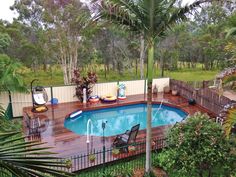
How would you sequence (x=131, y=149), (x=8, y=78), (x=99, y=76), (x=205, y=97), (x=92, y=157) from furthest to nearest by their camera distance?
(x=99, y=76), (x=205, y=97), (x=8, y=78), (x=131, y=149), (x=92, y=157)

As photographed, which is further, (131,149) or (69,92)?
(69,92)

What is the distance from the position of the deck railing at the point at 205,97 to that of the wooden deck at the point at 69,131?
0.95 ft

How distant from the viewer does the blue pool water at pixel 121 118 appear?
10.4 m

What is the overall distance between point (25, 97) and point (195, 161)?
334 inches

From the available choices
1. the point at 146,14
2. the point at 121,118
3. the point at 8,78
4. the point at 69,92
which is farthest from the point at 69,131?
the point at 146,14

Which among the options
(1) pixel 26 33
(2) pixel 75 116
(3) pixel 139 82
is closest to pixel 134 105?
(3) pixel 139 82

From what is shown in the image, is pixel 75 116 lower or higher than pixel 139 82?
lower

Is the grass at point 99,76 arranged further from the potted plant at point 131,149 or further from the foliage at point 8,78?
the potted plant at point 131,149

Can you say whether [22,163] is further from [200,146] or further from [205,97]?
[205,97]

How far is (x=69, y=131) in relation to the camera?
8766 millimetres

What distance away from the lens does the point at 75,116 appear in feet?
36.8

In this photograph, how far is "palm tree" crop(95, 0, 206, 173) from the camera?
15.6 feet

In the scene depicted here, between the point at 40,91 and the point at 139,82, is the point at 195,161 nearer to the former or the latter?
the point at 40,91

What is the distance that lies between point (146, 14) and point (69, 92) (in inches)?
331
